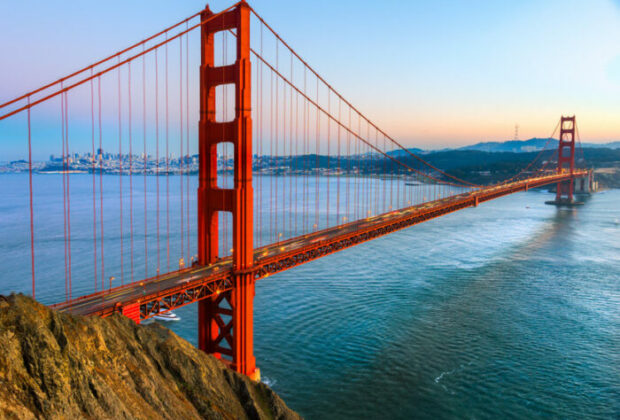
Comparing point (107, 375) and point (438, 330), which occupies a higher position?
point (107, 375)

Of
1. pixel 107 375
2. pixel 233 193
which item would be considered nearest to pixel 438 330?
pixel 233 193

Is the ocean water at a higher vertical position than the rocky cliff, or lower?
lower

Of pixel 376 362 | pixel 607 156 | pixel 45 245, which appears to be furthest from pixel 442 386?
pixel 607 156

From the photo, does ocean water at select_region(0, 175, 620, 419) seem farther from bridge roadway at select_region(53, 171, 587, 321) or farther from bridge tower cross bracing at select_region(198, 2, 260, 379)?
bridge roadway at select_region(53, 171, 587, 321)

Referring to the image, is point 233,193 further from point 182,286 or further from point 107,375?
point 107,375

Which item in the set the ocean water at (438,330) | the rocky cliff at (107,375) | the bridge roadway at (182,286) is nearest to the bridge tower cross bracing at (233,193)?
the bridge roadway at (182,286)

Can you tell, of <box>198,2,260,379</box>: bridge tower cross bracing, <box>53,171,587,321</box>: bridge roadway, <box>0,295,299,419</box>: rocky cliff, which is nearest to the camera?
<box>0,295,299,419</box>: rocky cliff

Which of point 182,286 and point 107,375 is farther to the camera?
point 182,286

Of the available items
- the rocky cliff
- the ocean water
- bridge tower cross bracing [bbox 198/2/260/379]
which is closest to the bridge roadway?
bridge tower cross bracing [bbox 198/2/260/379]
